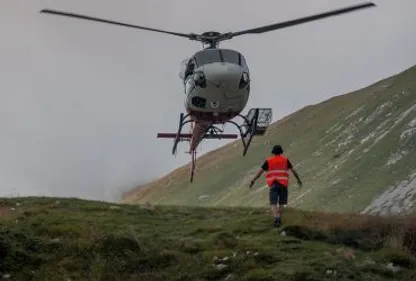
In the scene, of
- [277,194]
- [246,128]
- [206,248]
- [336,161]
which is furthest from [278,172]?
[336,161]

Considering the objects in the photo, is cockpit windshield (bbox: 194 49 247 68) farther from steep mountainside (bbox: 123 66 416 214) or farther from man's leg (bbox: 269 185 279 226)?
steep mountainside (bbox: 123 66 416 214)

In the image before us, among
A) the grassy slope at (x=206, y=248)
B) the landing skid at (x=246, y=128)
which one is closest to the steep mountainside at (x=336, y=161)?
the landing skid at (x=246, y=128)

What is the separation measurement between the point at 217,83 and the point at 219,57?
1085mm

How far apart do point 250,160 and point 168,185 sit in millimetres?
18541

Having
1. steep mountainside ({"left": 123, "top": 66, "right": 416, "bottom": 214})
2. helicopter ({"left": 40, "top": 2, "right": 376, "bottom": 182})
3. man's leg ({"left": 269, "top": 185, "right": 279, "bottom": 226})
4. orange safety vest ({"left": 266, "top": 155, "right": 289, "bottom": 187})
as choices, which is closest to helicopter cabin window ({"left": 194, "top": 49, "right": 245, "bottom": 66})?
helicopter ({"left": 40, "top": 2, "right": 376, "bottom": 182})

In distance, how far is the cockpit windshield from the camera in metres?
25.7

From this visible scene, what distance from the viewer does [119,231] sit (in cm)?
1739

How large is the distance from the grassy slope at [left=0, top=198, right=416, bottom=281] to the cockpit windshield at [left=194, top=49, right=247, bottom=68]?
24.4ft

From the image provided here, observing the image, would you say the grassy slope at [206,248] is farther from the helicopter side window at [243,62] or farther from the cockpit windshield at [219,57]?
the helicopter side window at [243,62]

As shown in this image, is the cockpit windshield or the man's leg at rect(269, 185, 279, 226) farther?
the cockpit windshield

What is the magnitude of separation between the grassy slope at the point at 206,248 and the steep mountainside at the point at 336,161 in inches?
1125

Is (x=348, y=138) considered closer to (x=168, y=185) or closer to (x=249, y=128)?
(x=168, y=185)

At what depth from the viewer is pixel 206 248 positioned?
52.3ft

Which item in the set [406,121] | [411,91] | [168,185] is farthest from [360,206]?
[168,185]
